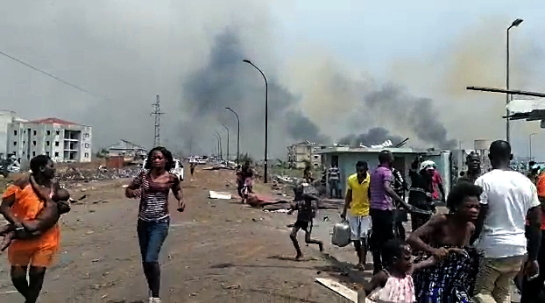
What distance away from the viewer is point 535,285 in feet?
20.9

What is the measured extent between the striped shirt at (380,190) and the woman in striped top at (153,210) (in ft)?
9.45

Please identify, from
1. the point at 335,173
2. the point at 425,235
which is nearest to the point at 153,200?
the point at 425,235

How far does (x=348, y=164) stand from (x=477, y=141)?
556 cm

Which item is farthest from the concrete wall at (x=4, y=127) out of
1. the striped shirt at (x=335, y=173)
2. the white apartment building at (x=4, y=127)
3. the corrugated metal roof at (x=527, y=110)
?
the corrugated metal roof at (x=527, y=110)

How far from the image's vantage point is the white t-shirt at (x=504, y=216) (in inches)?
187

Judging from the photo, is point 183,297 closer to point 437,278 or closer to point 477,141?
point 437,278

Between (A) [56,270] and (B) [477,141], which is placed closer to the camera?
(A) [56,270]

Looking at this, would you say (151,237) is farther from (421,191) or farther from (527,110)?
(527,110)

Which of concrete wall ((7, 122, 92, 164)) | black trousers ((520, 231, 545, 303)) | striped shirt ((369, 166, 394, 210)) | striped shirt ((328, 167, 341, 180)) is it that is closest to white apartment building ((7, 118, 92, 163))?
concrete wall ((7, 122, 92, 164))

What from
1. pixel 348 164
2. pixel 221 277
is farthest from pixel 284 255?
pixel 348 164

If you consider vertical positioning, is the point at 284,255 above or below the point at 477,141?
below

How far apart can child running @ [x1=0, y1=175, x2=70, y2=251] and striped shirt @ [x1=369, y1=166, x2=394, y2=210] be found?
3982mm

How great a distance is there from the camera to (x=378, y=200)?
27.5 feet

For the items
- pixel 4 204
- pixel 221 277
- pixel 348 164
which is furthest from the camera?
pixel 348 164
